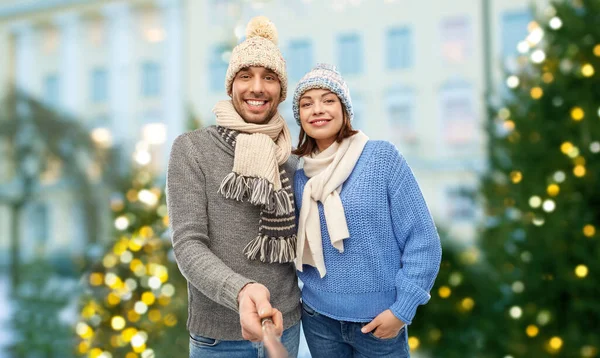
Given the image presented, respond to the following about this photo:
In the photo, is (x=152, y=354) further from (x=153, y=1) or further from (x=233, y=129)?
(x=153, y=1)

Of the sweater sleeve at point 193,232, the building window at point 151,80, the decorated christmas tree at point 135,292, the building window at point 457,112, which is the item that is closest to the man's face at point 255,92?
the sweater sleeve at point 193,232

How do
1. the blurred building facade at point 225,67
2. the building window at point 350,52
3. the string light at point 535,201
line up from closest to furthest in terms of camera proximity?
the string light at point 535,201
the blurred building facade at point 225,67
the building window at point 350,52

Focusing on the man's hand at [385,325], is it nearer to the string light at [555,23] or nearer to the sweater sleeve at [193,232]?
the sweater sleeve at [193,232]

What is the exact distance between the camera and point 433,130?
4.23m

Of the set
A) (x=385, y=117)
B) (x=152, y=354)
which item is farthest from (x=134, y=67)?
(x=152, y=354)

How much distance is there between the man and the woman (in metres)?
0.06

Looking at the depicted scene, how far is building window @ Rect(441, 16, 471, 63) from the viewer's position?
4094 mm

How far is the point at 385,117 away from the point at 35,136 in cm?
256

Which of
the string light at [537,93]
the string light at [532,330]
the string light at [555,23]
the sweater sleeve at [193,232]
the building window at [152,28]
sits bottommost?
the string light at [532,330]

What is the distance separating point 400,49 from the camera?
166 inches

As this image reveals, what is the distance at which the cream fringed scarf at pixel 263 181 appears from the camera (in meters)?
1.01

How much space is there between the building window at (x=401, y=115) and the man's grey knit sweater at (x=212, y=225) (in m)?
3.26

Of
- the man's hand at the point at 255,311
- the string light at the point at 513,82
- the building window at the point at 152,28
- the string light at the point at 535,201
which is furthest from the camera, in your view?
the building window at the point at 152,28

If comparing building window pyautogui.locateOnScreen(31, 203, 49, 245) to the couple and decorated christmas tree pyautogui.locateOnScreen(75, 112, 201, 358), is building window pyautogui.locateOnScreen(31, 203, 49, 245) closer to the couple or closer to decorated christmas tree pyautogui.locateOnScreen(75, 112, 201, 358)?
decorated christmas tree pyautogui.locateOnScreen(75, 112, 201, 358)
